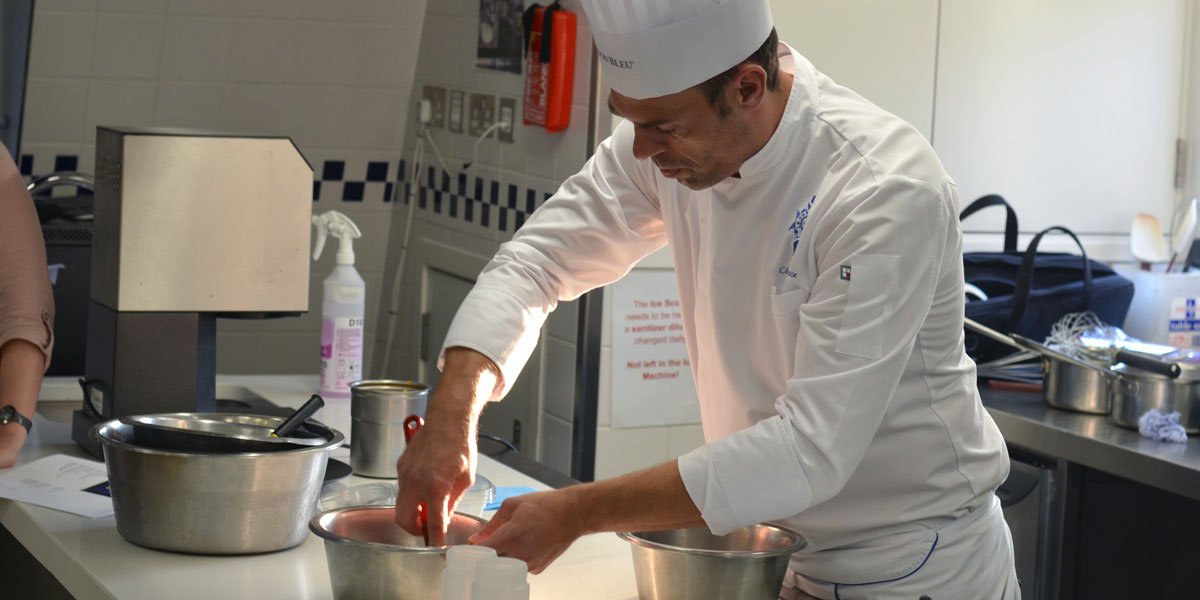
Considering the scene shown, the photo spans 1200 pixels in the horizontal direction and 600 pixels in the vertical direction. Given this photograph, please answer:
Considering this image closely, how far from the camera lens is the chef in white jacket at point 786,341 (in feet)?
5.07

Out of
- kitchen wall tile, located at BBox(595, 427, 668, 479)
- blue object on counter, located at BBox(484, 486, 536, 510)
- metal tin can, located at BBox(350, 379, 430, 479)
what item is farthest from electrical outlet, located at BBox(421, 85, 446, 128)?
blue object on counter, located at BBox(484, 486, 536, 510)

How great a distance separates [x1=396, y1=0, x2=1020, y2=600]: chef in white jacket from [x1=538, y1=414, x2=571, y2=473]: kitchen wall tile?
1.46 metres

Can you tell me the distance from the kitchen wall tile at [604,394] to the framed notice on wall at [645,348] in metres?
0.01

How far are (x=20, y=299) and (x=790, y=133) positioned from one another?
4.36 feet

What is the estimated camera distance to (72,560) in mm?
1694

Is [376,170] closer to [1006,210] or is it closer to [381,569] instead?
[1006,210]

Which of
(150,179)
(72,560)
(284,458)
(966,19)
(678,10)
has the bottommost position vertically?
(72,560)

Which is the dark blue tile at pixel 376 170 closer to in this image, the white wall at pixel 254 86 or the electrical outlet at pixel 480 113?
the white wall at pixel 254 86

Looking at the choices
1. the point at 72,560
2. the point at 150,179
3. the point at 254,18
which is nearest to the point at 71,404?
the point at 150,179

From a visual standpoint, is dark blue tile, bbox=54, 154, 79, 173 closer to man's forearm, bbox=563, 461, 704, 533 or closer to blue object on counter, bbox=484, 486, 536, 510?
blue object on counter, bbox=484, 486, 536, 510

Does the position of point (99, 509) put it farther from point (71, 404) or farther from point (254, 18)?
point (254, 18)

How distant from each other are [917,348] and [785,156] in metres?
0.30

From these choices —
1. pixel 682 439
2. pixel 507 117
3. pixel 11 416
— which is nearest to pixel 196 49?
pixel 507 117

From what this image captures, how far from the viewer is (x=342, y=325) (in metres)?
2.67
